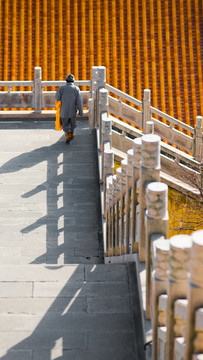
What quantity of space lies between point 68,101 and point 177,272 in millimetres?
8075

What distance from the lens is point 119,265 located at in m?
7.09

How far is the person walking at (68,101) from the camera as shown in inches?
472

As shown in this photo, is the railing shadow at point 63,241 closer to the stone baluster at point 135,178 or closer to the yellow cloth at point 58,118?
the yellow cloth at point 58,118

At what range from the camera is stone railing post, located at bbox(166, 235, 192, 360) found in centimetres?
406

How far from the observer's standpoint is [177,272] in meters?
4.17

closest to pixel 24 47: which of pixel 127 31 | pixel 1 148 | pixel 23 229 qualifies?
pixel 127 31

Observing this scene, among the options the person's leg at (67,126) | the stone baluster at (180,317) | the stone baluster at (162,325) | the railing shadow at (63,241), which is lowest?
the railing shadow at (63,241)

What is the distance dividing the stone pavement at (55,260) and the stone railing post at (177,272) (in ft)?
4.83

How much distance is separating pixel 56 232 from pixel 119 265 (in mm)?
2538

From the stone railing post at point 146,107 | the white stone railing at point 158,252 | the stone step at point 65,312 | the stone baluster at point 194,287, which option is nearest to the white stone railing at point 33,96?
the stone railing post at point 146,107

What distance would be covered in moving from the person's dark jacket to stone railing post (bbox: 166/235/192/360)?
7.85 m

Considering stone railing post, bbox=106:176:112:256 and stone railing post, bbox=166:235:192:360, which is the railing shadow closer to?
stone railing post, bbox=106:176:112:256

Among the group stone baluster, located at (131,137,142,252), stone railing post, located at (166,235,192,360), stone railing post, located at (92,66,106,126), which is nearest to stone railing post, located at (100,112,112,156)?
stone railing post, located at (92,66,106,126)

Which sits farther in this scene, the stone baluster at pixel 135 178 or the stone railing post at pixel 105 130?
the stone railing post at pixel 105 130
